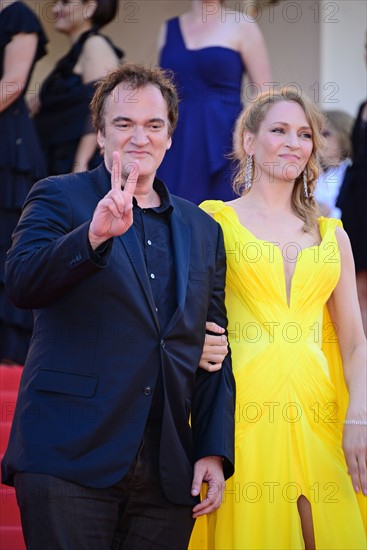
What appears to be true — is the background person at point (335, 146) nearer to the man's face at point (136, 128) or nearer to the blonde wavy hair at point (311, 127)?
the blonde wavy hair at point (311, 127)

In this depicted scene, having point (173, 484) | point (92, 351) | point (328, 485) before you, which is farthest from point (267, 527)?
point (92, 351)

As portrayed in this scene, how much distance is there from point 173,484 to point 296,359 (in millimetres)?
701

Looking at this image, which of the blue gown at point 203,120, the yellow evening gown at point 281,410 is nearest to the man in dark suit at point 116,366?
the yellow evening gown at point 281,410

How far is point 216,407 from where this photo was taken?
3.26m

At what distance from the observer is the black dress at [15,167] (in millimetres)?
5023

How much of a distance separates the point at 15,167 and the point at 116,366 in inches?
95.0

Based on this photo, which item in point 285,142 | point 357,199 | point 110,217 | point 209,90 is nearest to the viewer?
point 110,217

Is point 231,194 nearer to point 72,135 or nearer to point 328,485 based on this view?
point 72,135

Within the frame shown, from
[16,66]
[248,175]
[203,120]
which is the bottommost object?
[248,175]

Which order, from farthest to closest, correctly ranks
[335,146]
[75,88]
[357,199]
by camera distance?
[335,146], [357,199], [75,88]

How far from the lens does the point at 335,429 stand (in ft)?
11.7

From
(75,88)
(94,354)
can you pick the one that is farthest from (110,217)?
(75,88)

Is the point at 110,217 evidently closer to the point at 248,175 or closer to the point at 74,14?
the point at 248,175

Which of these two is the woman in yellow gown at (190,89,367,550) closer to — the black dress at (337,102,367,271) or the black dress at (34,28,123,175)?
the black dress at (337,102,367,271)
